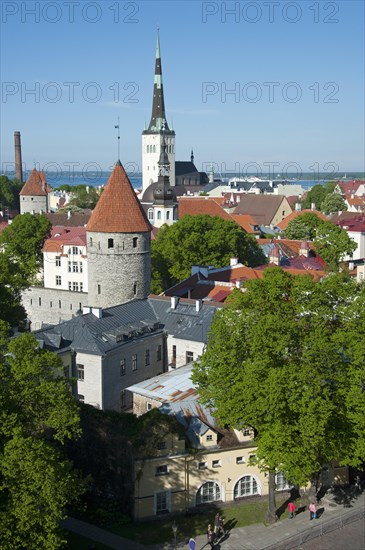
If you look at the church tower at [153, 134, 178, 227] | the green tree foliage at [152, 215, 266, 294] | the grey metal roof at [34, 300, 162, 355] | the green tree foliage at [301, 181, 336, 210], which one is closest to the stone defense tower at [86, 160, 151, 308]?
the grey metal roof at [34, 300, 162, 355]

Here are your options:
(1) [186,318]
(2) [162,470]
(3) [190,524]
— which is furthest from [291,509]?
(1) [186,318]

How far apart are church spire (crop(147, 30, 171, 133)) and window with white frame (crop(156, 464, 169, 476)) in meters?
109

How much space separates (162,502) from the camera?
2648 centimetres

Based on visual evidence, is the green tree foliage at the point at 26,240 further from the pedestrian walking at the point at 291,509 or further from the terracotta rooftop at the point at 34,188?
the pedestrian walking at the point at 291,509

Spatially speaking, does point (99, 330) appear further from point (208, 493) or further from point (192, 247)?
point (192, 247)

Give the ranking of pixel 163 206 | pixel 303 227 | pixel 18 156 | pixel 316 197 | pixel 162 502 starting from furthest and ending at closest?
pixel 18 156
pixel 316 197
pixel 303 227
pixel 163 206
pixel 162 502

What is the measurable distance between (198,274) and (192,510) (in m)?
25.6

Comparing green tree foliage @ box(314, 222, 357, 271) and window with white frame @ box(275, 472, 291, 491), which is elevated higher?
green tree foliage @ box(314, 222, 357, 271)

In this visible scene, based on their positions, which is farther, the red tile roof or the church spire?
the church spire

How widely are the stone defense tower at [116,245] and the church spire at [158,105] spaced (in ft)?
291

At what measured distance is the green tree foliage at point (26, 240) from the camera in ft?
197

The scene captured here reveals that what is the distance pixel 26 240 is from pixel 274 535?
42039 mm

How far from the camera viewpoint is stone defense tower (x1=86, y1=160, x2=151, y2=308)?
4169cm

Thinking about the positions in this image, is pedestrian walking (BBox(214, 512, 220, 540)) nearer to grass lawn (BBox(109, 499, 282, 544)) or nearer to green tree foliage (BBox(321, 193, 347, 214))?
grass lawn (BBox(109, 499, 282, 544))
